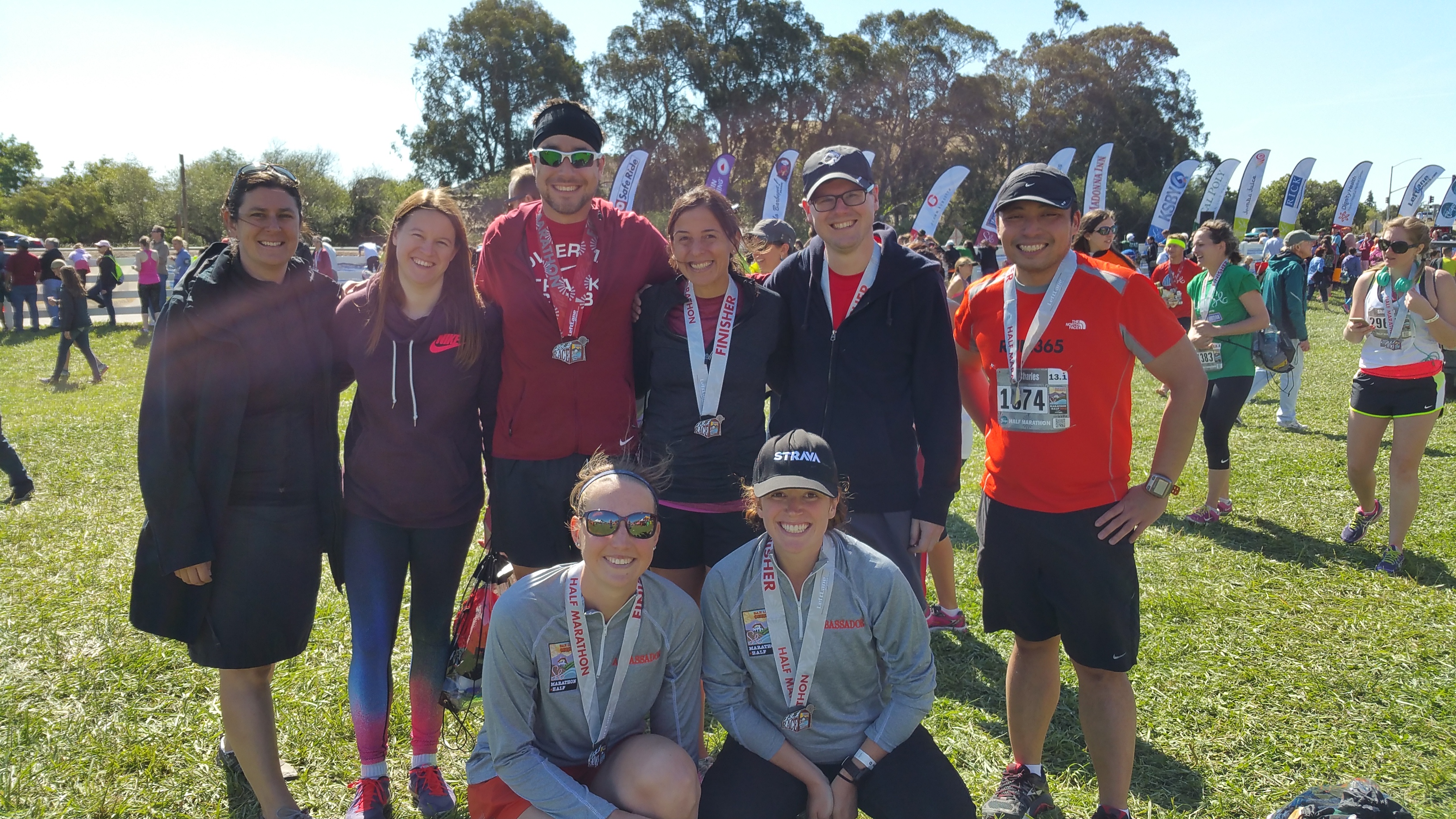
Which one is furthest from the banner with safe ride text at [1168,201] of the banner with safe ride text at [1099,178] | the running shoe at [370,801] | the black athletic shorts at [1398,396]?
the running shoe at [370,801]

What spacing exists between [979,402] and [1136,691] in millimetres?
1810

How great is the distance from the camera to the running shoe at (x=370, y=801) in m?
3.02

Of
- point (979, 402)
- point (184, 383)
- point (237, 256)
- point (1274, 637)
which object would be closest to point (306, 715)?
point (184, 383)

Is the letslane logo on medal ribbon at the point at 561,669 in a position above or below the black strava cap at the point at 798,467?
below

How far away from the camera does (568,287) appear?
316 cm

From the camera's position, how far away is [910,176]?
49844 mm

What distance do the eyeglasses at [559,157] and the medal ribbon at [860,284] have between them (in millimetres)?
991

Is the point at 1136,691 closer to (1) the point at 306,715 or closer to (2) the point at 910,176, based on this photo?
(1) the point at 306,715

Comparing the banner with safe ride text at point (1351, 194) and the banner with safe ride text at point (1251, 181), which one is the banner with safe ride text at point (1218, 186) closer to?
the banner with safe ride text at point (1251, 181)

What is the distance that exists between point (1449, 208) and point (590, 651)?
3625 cm

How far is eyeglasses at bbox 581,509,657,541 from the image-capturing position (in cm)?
251

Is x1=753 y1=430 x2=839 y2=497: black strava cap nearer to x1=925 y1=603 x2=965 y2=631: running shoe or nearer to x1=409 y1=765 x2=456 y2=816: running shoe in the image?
x1=409 y1=765 x2=456 y2=816: running shoe

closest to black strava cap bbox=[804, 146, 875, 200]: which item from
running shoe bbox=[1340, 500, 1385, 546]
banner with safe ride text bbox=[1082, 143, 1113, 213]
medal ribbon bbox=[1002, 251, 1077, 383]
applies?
medal ribbon bbox=[1002, 251, 1077, 383]

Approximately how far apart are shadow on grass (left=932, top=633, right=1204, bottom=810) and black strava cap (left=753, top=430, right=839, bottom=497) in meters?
1.77
